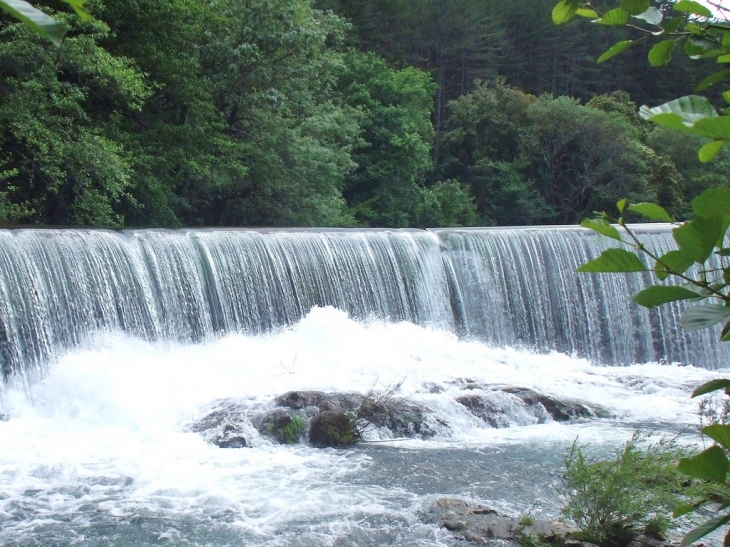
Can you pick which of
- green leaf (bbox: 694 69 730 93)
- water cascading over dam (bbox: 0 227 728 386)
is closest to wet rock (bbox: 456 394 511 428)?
water cascading over dam (bbox: 0 227 728 386)

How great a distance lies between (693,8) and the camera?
3.62ft

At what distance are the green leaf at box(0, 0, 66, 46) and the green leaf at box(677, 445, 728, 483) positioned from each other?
2.55ft

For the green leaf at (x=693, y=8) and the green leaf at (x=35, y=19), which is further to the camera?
the green leaf at (x=693, y=8)

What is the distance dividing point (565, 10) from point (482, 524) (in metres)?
5.05

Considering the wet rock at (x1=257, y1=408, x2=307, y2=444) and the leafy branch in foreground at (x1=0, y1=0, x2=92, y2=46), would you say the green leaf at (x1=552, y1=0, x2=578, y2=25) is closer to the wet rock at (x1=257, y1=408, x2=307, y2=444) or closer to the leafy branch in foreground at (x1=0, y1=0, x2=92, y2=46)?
the leafy branch in foreground at (x1=0, y1=0, x2=92, y2=46)

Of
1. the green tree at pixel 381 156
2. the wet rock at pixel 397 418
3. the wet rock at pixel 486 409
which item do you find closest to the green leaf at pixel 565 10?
the wet rock at pixel 397 418

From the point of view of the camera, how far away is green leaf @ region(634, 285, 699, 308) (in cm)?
97

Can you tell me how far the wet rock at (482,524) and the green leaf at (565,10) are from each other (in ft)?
15.5

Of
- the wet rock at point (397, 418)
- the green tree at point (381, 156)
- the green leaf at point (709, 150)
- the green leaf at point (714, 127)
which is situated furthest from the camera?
the green tree at point (381, 156)

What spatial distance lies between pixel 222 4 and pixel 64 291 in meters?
8.85

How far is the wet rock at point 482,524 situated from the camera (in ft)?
18.3

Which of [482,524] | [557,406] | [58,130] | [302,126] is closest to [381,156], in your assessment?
[302,126]

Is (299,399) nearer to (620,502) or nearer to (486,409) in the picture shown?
(486,409)

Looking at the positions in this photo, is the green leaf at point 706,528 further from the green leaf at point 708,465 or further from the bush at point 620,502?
the bush at point 620,502
